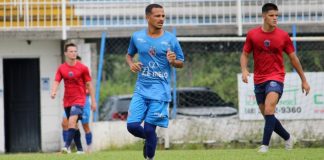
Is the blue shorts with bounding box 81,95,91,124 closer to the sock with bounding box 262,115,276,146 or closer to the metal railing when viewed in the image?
the metal railing

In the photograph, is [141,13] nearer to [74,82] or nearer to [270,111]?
[74,82]

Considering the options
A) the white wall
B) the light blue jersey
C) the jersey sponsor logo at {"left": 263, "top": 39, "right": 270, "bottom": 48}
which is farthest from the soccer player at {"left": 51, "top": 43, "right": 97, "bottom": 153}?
the light blue jersey

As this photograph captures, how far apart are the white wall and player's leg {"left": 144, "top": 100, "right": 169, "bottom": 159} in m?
10.3

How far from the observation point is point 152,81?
1098 centimetres

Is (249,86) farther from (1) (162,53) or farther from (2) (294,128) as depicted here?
(1) (162,53)

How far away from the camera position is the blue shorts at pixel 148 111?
1087cm

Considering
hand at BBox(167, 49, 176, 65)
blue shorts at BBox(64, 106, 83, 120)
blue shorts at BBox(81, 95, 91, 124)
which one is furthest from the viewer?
blue shorts at BBox(81, 95, 91, 124)

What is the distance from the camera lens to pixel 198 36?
20.2m

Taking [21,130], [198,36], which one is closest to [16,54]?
[21,130]

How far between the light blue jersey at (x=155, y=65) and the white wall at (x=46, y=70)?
10219mm

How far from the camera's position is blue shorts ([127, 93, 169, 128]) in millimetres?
10867

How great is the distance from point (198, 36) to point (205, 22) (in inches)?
18.8

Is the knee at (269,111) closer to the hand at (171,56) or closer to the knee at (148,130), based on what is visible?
the knee at (148,130)

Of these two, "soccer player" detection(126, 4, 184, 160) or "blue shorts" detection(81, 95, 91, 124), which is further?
"blue shorts" detection(81, 95, 91, 124)
